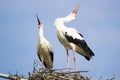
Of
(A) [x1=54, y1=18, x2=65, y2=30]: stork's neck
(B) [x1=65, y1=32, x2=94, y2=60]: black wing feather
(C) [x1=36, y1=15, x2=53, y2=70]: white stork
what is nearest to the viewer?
(B) [x1=65, y1=32, x2=94, y2=60]: black wing feather

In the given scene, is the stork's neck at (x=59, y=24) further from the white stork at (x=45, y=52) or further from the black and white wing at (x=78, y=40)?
the white stork at (x=45, y=52)

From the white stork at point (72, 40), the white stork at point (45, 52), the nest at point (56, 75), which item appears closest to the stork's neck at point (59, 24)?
the white stork at point (72, 40)

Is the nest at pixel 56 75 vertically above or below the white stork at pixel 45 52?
below

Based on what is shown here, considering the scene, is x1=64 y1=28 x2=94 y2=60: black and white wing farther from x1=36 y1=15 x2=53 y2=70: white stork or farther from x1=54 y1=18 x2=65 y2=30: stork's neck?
x1=36 y1=15 x2=53 y2=70: white stork

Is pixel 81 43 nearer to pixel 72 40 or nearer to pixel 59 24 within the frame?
pixel 72 40

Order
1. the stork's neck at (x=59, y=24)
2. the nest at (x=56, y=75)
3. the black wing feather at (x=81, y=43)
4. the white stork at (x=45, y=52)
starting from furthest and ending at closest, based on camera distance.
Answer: the white stork at (x=45, y=52) → the stork's neck at (x=59, y=24) → the black wing feather at (x=81, y=43) → the nest at (x=56, y=75)

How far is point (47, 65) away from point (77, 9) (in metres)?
2.16

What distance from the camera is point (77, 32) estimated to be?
15.8 m

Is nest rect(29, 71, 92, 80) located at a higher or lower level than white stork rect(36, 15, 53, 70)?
lower

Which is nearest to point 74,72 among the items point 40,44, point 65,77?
point 65,77

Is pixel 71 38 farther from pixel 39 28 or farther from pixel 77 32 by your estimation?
pixel 39 28

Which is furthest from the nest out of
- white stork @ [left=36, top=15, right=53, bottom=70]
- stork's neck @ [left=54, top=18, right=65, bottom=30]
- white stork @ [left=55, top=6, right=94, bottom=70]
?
white stork @ [left=36, top=15, right=53, bottom=70]

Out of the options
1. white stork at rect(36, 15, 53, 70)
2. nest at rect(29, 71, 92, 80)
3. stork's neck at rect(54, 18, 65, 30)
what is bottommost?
nest at rect(29, 71, 92, 80)

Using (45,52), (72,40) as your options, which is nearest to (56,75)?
(72,40)
